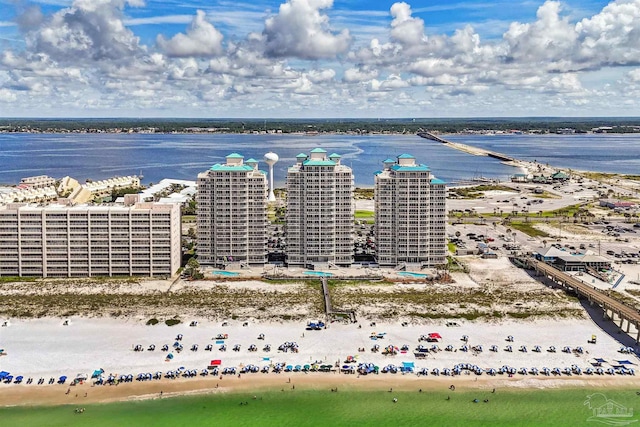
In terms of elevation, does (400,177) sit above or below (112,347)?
above

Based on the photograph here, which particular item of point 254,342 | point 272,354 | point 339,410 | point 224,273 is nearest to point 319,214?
point 224,273

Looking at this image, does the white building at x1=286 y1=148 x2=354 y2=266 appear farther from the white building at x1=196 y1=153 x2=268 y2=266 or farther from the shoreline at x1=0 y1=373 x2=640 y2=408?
the shoreline at x1=0 y1=373 x2=640 y2=408

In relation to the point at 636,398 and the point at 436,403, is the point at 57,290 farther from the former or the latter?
the point at 636,398

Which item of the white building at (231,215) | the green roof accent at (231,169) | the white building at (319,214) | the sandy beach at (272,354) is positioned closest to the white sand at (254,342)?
the sandy beach at (272,354)

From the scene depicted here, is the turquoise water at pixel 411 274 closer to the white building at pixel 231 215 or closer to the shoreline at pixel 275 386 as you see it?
the white building at pixel 231 215

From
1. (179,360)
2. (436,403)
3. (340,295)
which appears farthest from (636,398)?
(179,360)

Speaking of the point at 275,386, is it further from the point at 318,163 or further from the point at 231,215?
the point at 318,163
